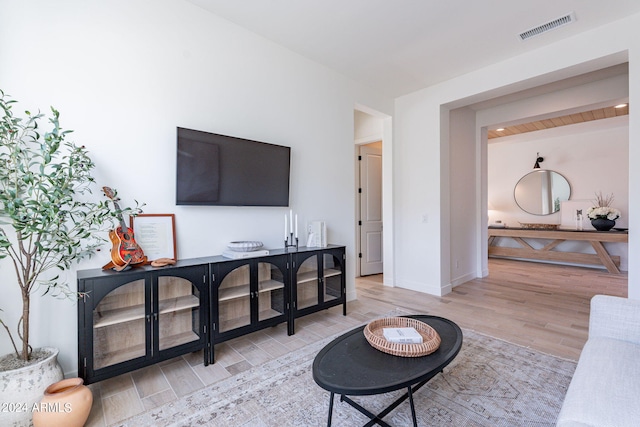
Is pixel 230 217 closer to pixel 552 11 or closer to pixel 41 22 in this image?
pixel 41 22

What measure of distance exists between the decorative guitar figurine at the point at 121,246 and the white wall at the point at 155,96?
0.49ft

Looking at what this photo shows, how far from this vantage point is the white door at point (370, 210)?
5215 mm

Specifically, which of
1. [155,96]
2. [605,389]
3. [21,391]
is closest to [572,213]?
[605,389]

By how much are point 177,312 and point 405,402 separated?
167 centimetres

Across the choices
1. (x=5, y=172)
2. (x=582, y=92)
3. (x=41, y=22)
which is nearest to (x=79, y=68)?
(x=41, y=22)

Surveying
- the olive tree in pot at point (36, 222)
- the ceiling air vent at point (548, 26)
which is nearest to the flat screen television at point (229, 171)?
the olive tree in pot at point (36, 222)

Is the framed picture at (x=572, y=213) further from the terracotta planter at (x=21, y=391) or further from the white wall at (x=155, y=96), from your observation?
the terracotta planter at (x=21, y=391)

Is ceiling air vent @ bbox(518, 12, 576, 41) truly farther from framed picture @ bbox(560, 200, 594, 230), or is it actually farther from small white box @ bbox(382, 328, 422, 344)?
framed picture @ bbox(560, 200, 594, 230)

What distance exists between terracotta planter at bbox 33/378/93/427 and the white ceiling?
2889 mm

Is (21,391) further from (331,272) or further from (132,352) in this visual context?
(331,272)

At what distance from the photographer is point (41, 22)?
6.25 ft

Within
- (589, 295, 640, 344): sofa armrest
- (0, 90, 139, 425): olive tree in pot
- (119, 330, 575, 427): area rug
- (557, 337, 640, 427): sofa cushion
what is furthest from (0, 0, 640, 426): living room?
(557, 337, 640, 427): sofa cushion

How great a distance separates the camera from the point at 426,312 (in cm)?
342

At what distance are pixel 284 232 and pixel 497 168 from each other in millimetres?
6332
